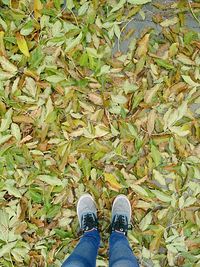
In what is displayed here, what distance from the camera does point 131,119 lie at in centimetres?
220

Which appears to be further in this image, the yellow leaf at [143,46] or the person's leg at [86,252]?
the yellow leaf at [143,46]

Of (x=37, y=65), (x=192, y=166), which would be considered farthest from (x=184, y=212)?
(x=37, y=65)

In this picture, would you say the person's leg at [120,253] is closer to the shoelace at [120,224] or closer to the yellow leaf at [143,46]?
the shoelace at [120,224]

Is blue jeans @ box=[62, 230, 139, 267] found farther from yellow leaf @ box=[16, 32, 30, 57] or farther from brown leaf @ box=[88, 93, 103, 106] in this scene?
yellow leaf @ box=[16, 32, 30, 57]

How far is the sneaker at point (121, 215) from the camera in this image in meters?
2.14

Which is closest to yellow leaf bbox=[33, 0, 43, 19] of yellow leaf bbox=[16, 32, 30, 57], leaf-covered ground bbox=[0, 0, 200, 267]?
leaf-covered ground bbox=[0, 0, 200, 267]

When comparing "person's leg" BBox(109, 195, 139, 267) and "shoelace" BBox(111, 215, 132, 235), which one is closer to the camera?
"person's leg" BBox(109, 195, 139, 267)

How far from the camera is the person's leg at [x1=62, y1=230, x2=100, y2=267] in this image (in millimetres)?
1790

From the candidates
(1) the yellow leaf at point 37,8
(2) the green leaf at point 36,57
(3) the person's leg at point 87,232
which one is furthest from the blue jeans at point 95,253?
(1) the yellow leaf at point 37,8

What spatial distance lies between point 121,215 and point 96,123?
1.55ft

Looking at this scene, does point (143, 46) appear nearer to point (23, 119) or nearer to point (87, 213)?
point (23, 119)

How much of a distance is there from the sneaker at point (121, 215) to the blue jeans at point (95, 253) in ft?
0.14

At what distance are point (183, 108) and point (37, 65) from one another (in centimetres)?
76

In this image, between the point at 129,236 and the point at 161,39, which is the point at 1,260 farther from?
the point at 161,39
